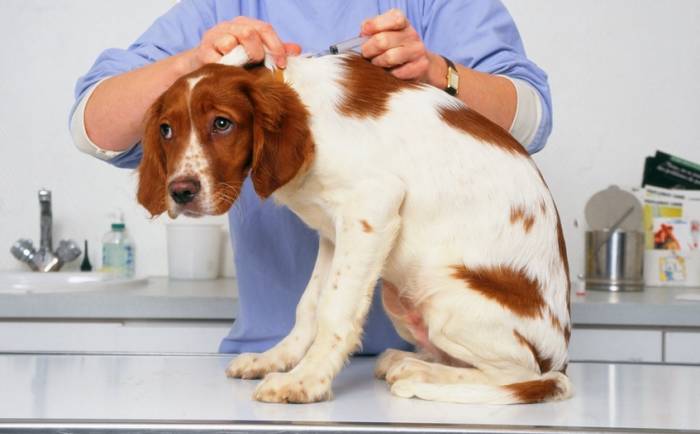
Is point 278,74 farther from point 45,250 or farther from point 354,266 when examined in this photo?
point 45,250

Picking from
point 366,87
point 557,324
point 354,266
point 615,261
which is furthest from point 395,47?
point 615,261

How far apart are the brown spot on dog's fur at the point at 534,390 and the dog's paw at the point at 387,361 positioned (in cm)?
21

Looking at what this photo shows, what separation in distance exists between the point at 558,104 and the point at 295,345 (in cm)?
186

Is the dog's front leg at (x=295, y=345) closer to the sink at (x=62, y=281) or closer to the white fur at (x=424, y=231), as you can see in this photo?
the white fur at (x=424, y=231)

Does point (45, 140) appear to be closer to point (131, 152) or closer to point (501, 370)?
point (131, 152)

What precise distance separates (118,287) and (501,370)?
5.05ft

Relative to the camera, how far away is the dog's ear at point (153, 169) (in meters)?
1.12

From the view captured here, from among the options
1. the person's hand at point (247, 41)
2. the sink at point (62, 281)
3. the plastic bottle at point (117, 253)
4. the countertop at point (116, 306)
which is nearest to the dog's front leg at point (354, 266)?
the person's hand at point (247, 41)

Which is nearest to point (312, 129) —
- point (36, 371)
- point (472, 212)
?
point (472, 212)

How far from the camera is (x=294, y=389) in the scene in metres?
1.04

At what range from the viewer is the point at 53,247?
9.45ft

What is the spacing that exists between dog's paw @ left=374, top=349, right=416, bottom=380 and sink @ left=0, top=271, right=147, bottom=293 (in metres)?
1.34

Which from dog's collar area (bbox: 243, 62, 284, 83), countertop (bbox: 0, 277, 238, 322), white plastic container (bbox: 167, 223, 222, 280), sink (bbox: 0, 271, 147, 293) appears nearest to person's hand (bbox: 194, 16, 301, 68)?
dog's collar area (bbox: 243, 62, 284, 83)

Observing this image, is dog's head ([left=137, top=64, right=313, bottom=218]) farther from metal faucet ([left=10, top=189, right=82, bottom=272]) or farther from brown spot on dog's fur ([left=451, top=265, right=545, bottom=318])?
metal faucet ([left=10, top=189, right=82, bottom=272])
